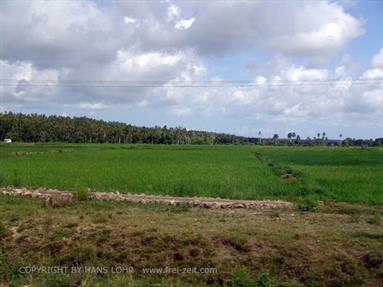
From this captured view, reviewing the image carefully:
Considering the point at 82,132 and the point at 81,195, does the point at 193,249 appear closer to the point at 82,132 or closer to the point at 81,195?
the point at 81,195

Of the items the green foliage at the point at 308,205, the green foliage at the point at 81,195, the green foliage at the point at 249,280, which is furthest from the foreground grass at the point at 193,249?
the green foliage at the point at 81,195

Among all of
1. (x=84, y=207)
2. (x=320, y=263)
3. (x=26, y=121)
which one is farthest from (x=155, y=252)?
(x=26, y=121)

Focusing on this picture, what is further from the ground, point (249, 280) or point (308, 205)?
point (308, 205)

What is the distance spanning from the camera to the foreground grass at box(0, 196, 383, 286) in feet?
29.0

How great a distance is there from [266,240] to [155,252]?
247cm

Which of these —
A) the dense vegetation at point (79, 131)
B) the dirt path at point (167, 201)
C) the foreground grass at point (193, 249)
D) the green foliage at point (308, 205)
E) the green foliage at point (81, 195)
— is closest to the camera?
the foreground grass at point (193, 249)

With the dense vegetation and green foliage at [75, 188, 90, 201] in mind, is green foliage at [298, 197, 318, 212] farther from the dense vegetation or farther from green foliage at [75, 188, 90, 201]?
the dense vegetation

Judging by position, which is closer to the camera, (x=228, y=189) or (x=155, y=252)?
(x=155, y=252)

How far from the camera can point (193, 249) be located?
9.83 metres

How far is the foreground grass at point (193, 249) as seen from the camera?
884 centimetres

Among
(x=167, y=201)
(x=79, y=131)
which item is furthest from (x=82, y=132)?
(x=167, y=201)

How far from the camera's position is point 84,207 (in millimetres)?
14789

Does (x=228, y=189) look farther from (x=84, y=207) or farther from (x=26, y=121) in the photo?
(x=26, y=121)

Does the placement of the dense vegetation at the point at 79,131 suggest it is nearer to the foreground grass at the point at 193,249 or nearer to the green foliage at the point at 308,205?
the green foliage at the point at 308,205
